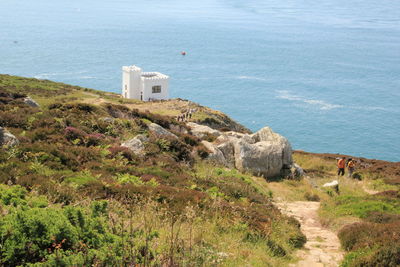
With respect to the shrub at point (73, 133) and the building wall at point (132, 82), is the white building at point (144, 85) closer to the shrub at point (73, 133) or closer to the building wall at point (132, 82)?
the building wall at point (132, 82)

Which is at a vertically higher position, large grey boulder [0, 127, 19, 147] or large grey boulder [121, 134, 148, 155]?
large grey boulder [0, 127, 19, 147]

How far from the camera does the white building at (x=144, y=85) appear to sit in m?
80.3

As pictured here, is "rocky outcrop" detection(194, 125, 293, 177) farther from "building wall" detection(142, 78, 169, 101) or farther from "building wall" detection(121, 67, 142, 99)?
"building wall" detection(121, 67, 142, 99)

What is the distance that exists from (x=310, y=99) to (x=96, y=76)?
69.2 m

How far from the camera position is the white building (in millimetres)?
80312

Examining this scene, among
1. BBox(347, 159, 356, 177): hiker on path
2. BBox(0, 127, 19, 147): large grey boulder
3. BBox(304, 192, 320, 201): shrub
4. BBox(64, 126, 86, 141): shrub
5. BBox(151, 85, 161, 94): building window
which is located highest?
BBox(0, 127, 19, 147): large grey boulder

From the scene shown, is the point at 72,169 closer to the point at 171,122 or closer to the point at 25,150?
the point at 25,150

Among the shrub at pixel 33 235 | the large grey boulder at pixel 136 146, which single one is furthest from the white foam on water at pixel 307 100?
the shrub at pixel 33 235

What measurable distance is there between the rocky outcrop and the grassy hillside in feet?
5.90

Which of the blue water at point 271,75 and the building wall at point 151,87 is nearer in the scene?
the building wall at point 151,87

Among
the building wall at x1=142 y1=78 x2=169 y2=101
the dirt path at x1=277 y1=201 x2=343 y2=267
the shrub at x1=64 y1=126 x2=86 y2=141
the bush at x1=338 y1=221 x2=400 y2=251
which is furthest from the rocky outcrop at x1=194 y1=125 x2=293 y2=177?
the building wall at x1=142 y1=78 x2=169 y2=101

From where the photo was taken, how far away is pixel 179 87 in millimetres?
123688

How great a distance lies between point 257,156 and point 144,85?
58.4 metres

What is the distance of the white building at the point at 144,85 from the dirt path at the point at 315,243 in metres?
64.7
